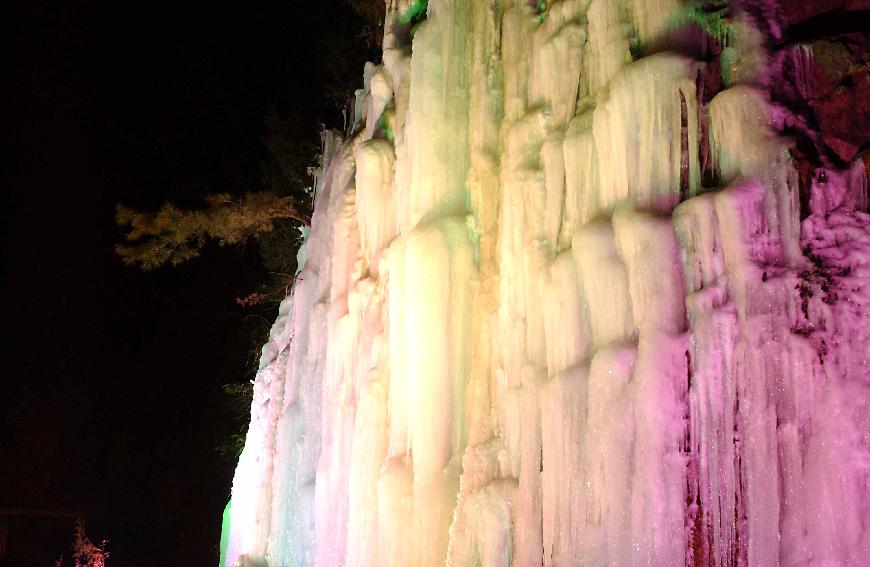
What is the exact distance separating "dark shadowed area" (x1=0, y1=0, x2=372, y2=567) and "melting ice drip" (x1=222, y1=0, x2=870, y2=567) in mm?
7811

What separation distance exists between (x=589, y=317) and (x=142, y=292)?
15.6m

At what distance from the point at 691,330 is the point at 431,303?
2.28m

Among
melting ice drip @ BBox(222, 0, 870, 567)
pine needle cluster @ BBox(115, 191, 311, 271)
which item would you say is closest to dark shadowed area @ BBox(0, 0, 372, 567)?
pine needle cluster @ BBox(115, 191, 311, 271)

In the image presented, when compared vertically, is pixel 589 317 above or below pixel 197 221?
below

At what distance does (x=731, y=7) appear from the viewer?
5.90 meters

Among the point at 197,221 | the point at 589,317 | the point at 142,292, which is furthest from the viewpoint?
the point at 142,292

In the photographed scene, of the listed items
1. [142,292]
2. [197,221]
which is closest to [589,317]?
[197,221]

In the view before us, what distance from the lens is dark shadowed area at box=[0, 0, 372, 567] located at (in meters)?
16.8

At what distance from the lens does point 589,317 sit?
5.92 m

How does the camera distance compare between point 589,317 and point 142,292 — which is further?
point 142,292

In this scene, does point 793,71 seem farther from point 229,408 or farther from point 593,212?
point 229,408

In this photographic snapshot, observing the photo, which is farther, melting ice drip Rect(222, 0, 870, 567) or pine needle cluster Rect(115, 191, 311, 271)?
pine needle cluster Rect(115, 191, 311, 271)

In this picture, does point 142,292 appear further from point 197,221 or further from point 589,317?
point 589,317

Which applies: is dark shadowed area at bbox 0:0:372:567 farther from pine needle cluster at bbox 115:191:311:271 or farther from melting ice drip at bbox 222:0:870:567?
melting ice drip at bbox 222:0:870:567
